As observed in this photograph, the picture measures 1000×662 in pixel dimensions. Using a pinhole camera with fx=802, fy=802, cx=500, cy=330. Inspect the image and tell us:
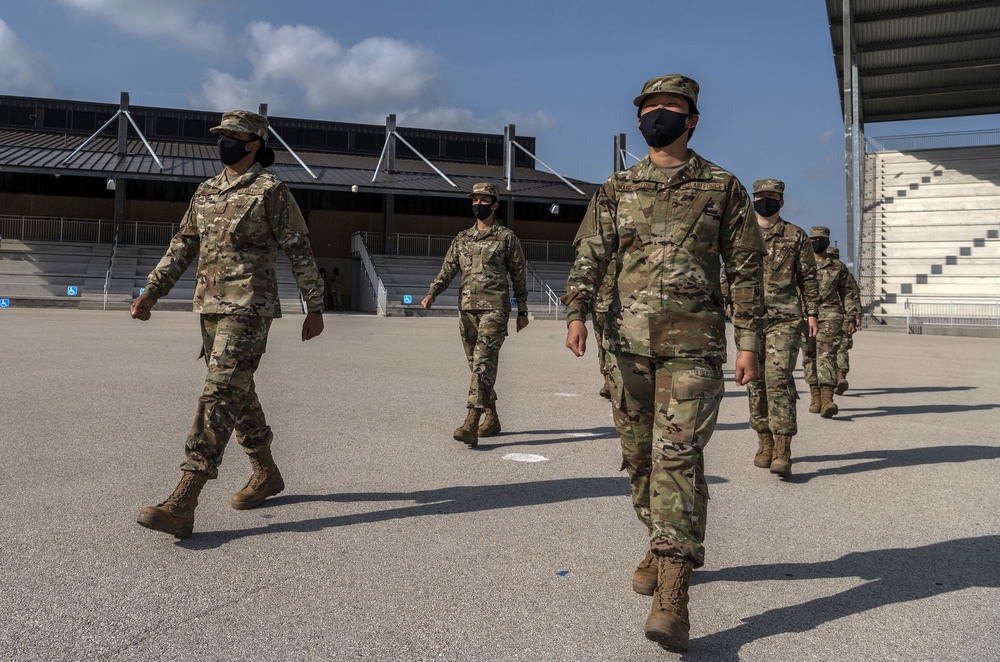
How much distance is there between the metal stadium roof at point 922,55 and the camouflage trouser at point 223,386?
33845mm

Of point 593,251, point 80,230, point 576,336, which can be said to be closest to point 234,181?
point 593,251

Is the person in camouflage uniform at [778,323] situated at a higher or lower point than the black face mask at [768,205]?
lower

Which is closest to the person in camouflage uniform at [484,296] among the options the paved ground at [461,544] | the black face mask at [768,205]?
the paved ground at [461,544]

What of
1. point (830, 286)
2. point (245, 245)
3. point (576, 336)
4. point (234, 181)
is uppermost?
point (830, 286)

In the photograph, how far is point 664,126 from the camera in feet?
10.7

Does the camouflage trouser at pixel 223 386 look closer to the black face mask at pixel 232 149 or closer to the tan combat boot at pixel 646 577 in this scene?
the black face mask at pixel 232 149

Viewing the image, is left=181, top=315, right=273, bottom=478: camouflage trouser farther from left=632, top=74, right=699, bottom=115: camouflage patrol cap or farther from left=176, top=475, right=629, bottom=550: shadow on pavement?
left=632, top=74, right=699, bottom=115: camouflage patrol cap

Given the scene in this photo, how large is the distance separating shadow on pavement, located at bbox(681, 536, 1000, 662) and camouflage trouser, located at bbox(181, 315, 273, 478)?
235cm

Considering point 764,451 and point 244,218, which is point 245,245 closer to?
point 244,218

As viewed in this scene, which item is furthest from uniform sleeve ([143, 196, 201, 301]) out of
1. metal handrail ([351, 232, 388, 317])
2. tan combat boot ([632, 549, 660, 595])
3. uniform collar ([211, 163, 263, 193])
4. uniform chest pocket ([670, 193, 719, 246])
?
metal handrail ([351, 232, 388, 317])

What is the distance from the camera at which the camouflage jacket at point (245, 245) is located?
4.16 metres

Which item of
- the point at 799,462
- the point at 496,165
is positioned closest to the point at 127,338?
the point at 799,462

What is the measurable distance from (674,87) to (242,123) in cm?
231

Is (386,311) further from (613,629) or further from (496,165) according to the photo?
(613,629)
